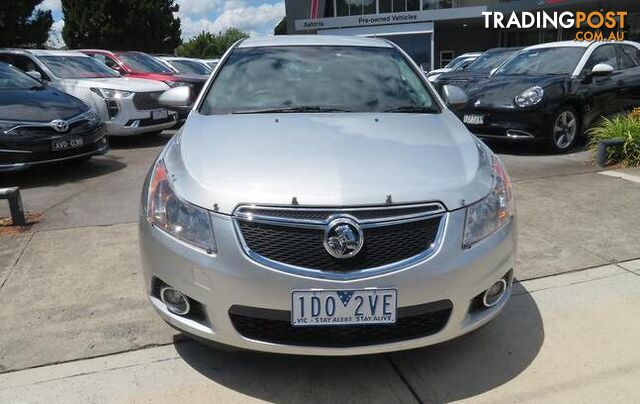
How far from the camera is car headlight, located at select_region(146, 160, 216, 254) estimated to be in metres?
2.46

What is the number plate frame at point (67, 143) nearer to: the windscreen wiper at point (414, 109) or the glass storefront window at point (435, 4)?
the windscreen wiper at point (414, 109)

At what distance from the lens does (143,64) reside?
39.5 feet

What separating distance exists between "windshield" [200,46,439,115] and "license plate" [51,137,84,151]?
335 cm

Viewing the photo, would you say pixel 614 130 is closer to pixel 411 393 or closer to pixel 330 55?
pixel 330 55

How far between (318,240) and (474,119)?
20.5 feet

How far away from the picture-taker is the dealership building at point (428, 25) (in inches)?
1372

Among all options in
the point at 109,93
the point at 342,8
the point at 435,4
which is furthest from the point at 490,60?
the point at 342,8

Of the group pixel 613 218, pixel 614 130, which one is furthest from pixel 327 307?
pixel 614 130

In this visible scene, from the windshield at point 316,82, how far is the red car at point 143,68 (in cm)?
733

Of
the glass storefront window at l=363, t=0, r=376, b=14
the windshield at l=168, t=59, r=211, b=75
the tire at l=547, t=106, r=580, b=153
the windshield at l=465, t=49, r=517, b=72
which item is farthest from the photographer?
the glass storefront window at l=363, t=0, r=376, b=14

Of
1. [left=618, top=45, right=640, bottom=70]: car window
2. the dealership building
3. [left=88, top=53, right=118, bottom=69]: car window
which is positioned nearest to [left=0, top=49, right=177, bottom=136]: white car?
[left=88, top=53, right=118, bottom=69]: car window

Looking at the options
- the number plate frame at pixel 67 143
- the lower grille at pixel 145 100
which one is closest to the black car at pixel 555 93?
the lower grille at pixel 145 100

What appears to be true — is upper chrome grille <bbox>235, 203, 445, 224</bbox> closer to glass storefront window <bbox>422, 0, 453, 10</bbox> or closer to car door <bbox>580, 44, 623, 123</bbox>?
car door <bbox>580, 44, 623, 123</bbox>

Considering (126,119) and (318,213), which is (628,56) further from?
(318,213)
